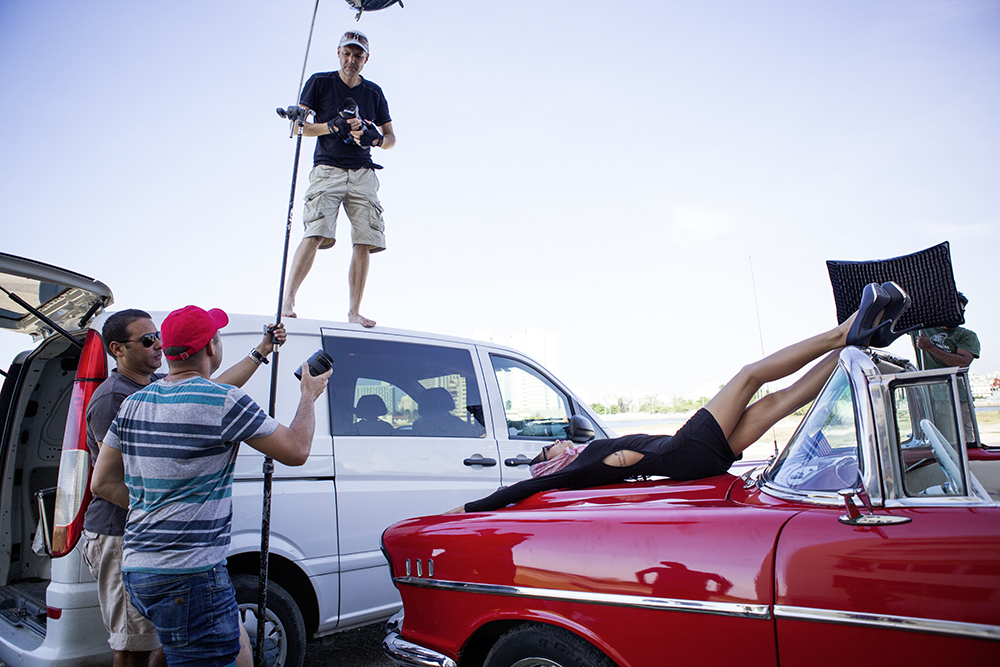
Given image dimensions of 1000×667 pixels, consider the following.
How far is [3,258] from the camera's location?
3066mm

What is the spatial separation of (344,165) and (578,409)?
9.03 ft

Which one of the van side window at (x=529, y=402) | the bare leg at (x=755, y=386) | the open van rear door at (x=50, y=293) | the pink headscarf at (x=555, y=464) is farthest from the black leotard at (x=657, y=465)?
the open van rear door at (x=50, y=293)

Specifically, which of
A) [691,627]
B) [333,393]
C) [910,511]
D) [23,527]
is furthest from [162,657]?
[910,511]

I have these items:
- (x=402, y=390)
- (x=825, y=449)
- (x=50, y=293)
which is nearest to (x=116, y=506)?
(x=50, y=293)

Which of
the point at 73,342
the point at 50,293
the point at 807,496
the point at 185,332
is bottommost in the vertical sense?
the point at 807,496

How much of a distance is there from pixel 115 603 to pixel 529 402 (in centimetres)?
287

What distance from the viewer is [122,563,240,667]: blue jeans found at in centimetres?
207

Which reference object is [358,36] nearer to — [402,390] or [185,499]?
[402,390]

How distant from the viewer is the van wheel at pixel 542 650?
1.98 metres

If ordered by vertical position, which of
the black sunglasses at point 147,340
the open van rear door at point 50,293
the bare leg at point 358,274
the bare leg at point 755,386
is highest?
the bare leg at point 358,274

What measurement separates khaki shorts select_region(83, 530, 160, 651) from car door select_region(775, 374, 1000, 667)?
89.1 inches

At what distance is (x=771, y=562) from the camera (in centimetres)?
170

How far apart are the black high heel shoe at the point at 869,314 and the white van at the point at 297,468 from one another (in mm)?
2382

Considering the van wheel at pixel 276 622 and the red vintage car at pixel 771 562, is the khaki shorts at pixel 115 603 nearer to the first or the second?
the van wheel at pixel 276 622
